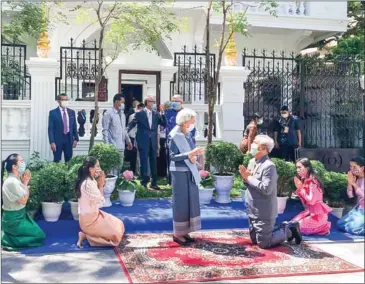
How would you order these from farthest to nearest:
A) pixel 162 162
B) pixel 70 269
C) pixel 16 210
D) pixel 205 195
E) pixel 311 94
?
pixel 311 94 < pixel 162 162 < pixel 205 195 < pixel 16 210 < pixel 70 269

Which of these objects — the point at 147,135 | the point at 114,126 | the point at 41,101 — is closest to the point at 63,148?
the point at 114,126

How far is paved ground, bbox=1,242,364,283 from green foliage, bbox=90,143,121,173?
1497 mm

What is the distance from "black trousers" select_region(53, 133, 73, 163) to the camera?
684cm

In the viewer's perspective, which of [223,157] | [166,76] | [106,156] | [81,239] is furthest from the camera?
[166,76]

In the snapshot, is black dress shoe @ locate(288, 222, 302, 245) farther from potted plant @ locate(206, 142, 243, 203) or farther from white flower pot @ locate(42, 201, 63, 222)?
white flower pot @ locate(42, 201, 63, 222)

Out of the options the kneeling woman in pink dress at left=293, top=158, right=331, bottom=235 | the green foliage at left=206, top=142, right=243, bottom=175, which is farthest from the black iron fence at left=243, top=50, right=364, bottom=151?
the kneeling woman in pink dress at left=293, top=158, right=331, bottom=235

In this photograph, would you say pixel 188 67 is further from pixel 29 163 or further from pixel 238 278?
pixel 238 278

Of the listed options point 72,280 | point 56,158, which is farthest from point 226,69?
point 72,280

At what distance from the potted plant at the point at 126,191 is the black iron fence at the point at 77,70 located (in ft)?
9.21

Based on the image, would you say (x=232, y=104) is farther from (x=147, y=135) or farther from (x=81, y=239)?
(x=81, y=239)

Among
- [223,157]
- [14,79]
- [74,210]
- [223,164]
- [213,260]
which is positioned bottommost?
[213,260]

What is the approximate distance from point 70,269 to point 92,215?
740mm

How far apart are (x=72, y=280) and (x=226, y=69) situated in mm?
5270

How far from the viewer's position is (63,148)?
6.89m
